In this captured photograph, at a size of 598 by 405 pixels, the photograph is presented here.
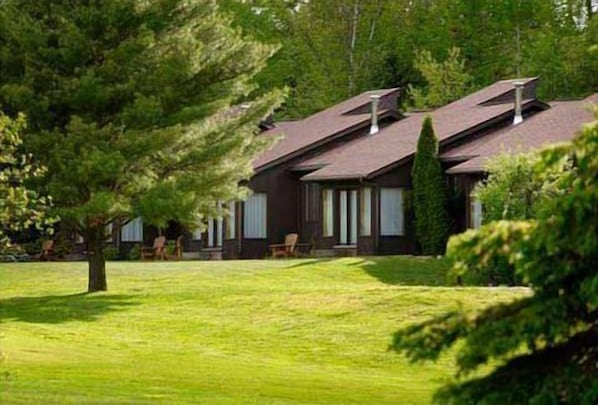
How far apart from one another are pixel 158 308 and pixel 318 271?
6983 mm

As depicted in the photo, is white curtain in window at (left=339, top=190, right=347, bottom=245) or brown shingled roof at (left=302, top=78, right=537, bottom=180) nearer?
brown shingled roof at (left=302, top=78, right=537, bottom=180)

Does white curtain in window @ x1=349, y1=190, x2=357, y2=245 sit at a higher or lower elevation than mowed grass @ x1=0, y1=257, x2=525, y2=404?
higher

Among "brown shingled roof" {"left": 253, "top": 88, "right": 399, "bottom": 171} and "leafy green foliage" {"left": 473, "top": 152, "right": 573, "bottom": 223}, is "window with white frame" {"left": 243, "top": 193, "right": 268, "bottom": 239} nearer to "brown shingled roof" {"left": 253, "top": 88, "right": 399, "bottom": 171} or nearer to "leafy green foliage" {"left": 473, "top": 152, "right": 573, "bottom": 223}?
"brown shingled roof" {"left": 253, "top": 88, "right": 399, "bottom": 171}

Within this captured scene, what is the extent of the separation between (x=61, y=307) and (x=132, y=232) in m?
17.5

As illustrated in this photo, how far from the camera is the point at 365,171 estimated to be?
40.2 meters

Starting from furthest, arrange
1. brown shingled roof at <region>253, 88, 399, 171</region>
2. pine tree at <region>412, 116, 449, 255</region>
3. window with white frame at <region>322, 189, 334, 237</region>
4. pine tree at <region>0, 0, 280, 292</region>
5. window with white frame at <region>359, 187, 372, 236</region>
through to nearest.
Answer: brown shingled roof at <region>253, 88, 399, 171</region>
window with white frame at <region>322, 189, 334, 237</region>
window with white frame at <region>359, 187, 372, 236</region>
pine tree at <region>412, 116, 449, 255</region>
pine tree at <region>0, 0, 280, 292</region>

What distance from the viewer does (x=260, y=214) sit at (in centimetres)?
4416

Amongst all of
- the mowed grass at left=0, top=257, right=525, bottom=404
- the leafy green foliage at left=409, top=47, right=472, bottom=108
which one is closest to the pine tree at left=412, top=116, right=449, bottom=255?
the mowed grass at left=0, top=257, right=525, bottom=404

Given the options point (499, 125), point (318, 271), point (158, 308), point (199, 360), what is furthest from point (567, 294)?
point (499, 125)

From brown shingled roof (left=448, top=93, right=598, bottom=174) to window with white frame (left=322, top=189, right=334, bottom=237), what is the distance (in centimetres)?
400

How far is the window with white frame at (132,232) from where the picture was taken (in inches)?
1838

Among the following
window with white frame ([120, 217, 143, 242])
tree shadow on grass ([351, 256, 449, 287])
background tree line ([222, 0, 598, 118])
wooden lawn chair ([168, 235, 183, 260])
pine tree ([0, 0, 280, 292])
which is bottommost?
tree shadow on grass ([351, 256, 449, 287])

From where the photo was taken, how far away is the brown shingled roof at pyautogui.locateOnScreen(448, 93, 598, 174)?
3800 centimetres

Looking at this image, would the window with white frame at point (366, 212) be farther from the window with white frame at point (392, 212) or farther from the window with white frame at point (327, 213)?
the window with white frame at point (327, 213)
